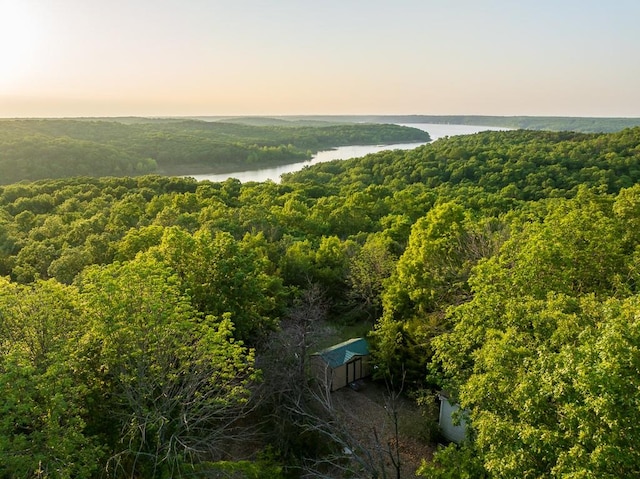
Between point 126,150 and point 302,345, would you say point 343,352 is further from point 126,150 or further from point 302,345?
point 126,150

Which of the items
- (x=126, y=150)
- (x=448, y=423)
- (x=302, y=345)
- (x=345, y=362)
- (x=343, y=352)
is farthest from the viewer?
(x=126, y=150)

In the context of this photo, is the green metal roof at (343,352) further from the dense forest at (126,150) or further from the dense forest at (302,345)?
the dense forest at (126,150)

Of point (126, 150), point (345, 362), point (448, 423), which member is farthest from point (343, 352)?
point (126, 150)

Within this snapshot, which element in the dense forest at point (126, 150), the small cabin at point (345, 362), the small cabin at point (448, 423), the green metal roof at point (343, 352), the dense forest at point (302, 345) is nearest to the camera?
the dense forest at point (302, 345)

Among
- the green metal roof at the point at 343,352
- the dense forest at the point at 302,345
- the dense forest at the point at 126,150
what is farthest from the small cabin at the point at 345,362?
the dense forest at the point at 126,150

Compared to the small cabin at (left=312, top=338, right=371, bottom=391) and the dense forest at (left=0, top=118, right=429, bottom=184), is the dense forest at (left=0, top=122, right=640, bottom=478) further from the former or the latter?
the dense forest at (left=0, top=118, right=429, bottom=184)

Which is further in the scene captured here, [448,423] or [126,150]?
[126,150]
